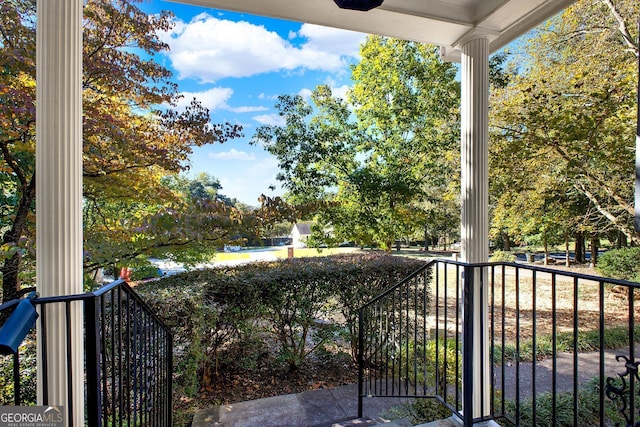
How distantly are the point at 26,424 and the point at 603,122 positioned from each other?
19.8 ft

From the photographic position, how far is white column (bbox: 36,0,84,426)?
129 cm

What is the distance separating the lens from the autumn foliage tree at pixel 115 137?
8.23 feet

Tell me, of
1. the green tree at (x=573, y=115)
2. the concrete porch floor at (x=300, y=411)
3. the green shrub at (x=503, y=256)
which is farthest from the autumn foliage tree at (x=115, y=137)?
the green shrub at (x=503, y=256)

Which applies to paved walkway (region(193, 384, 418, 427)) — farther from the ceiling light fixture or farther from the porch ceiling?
the porch ceiling

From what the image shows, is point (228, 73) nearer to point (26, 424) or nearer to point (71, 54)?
point (71, 54)

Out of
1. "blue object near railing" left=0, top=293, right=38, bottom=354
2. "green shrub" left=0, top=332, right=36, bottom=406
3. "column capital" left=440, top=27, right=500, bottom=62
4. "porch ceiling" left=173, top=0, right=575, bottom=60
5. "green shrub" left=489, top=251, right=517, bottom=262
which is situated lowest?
"green shrub" left=489, top=251, right=517, bottom=262

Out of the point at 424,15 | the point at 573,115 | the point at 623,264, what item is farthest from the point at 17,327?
the point at 623,264

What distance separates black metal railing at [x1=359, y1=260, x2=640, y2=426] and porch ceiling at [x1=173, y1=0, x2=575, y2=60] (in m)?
1.60

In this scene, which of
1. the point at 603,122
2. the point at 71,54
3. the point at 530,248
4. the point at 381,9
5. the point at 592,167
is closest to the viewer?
the point at 71,54

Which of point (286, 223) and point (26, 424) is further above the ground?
point (286, 223)

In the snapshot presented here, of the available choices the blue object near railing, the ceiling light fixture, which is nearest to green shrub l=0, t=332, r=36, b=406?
the blue object near railing

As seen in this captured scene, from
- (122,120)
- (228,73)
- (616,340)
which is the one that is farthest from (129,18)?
(616,340)

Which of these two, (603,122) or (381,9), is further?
(603,122)

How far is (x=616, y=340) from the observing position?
4.21 metres
